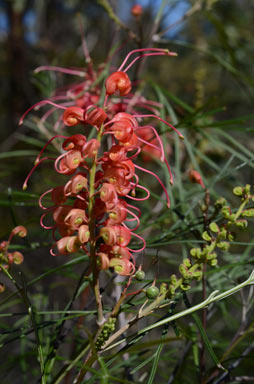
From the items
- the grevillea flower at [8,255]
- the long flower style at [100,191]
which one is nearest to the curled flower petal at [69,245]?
the long flower style at [100,191]

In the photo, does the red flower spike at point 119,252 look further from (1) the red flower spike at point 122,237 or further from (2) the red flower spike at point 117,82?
(2) the red flower spike at point 117,82

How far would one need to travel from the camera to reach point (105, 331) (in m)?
0.28

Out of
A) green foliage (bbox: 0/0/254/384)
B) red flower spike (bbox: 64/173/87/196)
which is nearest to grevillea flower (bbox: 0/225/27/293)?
green foliage (bbox: 0/0/254/384)

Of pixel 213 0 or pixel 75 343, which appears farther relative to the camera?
pixel 213 0

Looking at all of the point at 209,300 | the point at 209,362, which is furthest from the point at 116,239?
the point at 209,362

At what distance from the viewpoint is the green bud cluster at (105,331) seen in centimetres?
28

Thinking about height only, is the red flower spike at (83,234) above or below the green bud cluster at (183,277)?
above

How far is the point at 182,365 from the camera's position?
0.50 meters

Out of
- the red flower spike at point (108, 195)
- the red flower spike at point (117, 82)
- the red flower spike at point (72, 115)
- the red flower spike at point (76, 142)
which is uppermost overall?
the red flower spike at point (117, 82)

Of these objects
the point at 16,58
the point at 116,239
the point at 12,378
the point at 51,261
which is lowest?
→ the point at 51,261

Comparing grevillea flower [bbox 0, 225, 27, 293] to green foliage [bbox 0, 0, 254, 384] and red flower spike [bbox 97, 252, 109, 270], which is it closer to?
green foliage [bbox 0, 0, 254, 384]

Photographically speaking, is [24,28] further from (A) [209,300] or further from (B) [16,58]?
(A) [209,300]

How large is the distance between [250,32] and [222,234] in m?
1.36

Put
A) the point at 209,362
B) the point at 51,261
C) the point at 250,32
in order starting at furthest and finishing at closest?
1. the point at 51,261
2. the point at 250,32
3. the point at 209,362
